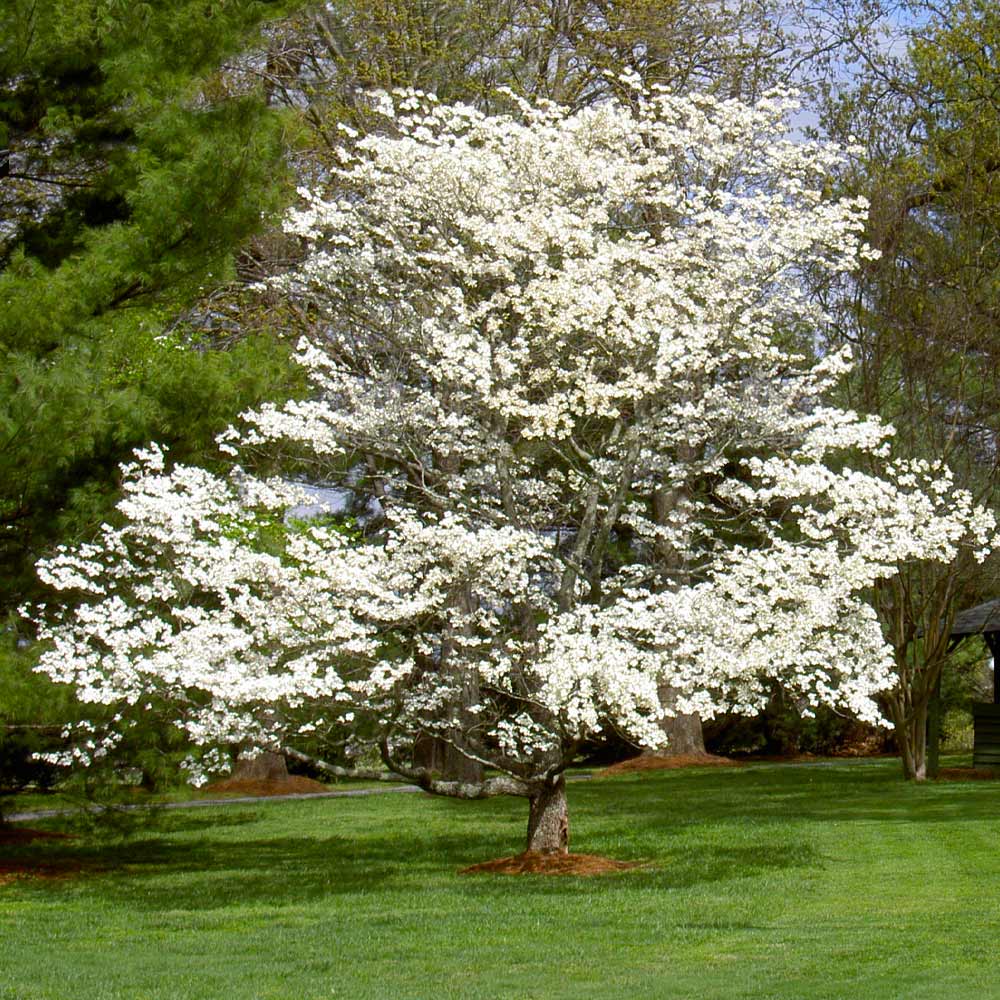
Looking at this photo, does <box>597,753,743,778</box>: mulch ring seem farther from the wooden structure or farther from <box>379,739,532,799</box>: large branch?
<box>379,739,532,799</box>: large branch

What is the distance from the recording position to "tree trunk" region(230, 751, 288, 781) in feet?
80.9

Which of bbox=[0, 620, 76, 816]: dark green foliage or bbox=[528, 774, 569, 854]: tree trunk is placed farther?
bbox=[528, 774, 569, 854]: tree trunk

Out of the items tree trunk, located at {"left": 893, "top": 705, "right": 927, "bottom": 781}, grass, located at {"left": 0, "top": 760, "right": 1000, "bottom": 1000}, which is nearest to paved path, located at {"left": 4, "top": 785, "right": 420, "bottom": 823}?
grass, located at {"left": 0, "top": 760, "right": 1000, "bottom": 1000}

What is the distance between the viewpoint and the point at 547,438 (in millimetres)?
11641

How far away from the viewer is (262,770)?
2498 centimetres

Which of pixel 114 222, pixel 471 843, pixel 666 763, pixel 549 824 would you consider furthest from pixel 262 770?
pixel 114 222

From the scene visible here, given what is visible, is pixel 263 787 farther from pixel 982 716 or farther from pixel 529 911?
pixel 529 911

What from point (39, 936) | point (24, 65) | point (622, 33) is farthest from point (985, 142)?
point (39, 936)

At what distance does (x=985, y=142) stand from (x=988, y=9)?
60.9 inches

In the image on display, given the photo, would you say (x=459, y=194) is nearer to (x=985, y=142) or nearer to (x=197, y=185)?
(x=197, y=185)

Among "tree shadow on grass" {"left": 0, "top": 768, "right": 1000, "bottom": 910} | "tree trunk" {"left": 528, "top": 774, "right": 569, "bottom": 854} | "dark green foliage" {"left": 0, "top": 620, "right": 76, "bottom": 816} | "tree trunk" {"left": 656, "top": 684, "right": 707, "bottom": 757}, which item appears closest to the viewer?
"dark green foliage" {"left": 0, "top": 620, "right": 76, "bottom": 816}

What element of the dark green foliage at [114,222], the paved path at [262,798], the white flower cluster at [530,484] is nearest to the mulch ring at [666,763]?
the paved path at [262,798]

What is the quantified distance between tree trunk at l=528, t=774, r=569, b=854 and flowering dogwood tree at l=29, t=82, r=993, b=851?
0.03 metres

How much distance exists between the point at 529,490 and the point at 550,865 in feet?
9.88
